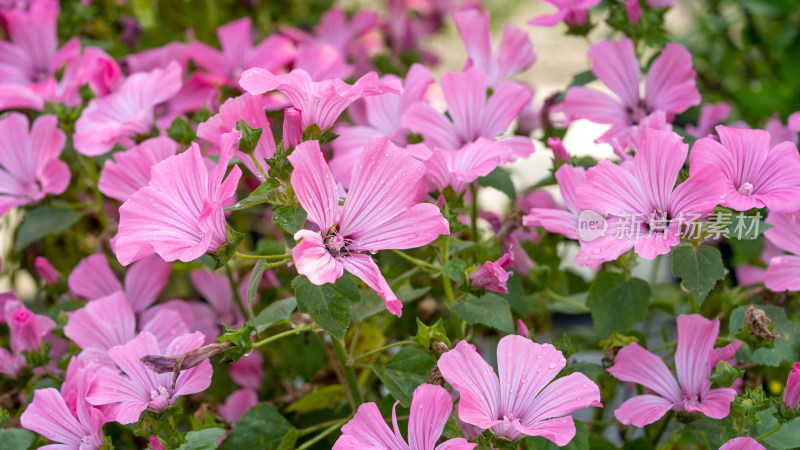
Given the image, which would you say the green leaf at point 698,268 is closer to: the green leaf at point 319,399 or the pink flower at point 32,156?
the green leaf at point 319,399

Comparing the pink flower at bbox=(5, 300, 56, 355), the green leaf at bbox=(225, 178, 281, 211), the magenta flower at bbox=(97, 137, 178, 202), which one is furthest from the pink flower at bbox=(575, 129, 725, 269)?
the pink flower at bbox=(5, 300, 56, 355)

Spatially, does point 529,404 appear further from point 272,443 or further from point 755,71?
point 755,71

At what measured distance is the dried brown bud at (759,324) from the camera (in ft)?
2.36

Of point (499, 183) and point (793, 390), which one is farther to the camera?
point (499, 183)

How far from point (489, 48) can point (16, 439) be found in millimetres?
639

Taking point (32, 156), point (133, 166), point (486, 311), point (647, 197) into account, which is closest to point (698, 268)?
point (647, 197)

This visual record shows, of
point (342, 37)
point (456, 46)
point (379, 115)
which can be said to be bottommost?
point (456, 46)

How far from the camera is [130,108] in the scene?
94 cm

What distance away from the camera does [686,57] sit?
2.84 ft

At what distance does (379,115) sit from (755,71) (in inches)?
47.9

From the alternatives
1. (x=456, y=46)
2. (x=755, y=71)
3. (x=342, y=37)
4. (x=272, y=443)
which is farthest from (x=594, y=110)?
(x=456, y=46)

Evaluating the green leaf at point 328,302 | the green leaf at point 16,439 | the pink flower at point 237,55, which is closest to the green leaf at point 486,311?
the green leaf at point 328,302

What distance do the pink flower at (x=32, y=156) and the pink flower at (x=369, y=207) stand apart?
42cm

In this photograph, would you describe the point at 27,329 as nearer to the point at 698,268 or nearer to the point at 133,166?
the point at 133,166
